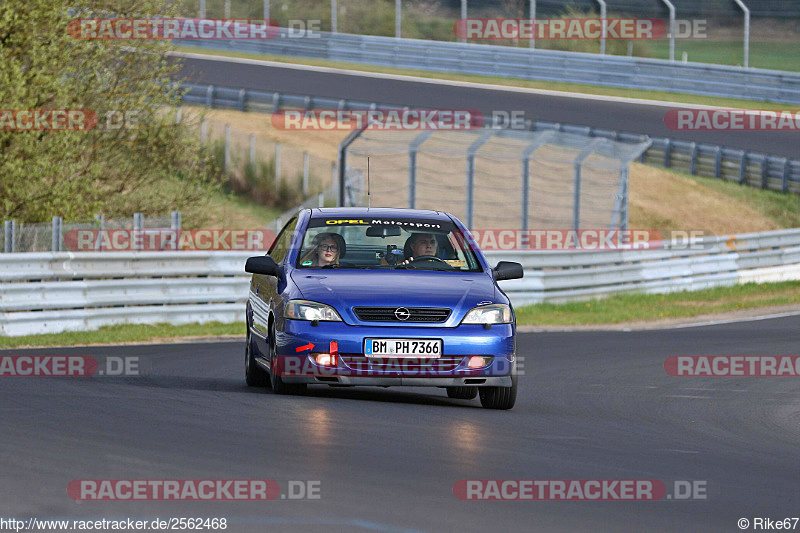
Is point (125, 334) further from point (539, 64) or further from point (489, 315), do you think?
point (539, 64)

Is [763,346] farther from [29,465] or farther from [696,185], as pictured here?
[696,185]

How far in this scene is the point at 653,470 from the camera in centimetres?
792

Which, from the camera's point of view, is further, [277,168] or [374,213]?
[277,168]

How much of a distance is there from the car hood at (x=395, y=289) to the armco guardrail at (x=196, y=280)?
7.84 m

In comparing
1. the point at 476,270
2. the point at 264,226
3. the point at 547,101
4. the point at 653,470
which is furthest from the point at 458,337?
the point at 547,101

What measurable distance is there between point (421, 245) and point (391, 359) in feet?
4.95

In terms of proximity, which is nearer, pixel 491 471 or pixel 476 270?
pixel 491 471

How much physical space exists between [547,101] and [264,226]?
10.7m

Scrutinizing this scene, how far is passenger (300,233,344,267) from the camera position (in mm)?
11062

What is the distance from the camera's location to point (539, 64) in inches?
1667

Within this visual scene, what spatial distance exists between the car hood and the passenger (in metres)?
0.23

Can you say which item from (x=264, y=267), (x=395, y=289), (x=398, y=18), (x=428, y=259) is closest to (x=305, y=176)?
(x=398, y=18)
